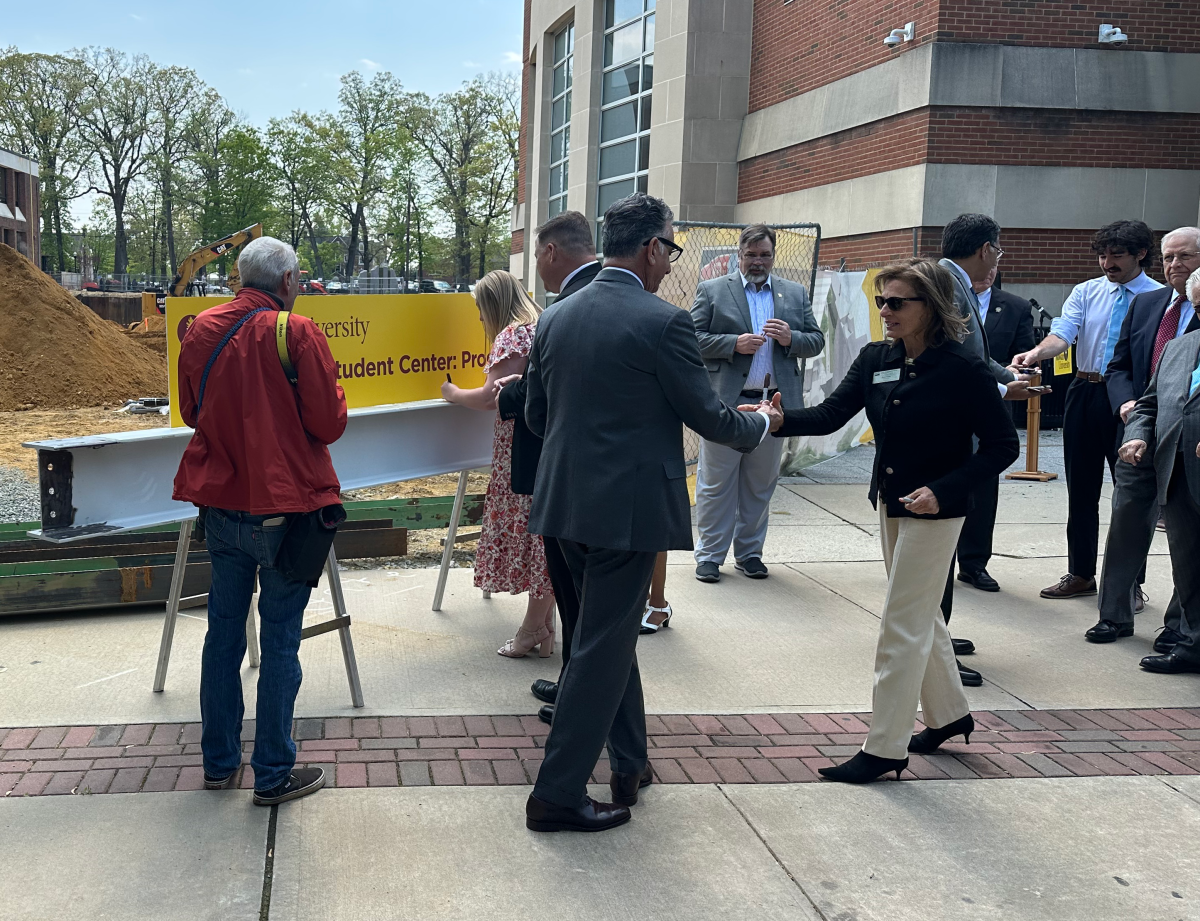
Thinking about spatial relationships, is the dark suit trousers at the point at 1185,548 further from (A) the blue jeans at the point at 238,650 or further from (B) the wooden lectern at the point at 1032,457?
(B) the wooden lectern at the point at 1032,457

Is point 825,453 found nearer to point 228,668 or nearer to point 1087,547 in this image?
point 1087,547

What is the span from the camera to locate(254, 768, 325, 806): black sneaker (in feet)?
12.1

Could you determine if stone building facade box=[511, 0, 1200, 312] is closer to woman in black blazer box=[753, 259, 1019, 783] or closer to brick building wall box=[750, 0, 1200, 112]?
brick building wall box=[750, 0, 1200, 112]

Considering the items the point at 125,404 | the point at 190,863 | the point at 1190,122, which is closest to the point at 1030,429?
the point at 1190,122

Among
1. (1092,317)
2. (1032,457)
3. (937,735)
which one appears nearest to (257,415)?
(937,735)

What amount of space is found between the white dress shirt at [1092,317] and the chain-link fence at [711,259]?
7.08ft

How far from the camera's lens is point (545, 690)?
4781 millimetres

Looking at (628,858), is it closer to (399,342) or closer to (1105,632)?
(399,342)

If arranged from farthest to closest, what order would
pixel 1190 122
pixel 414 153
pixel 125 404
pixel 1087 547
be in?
pixel 414 153
pixel 125 404
pixel 1190 122
pixel 1087 547

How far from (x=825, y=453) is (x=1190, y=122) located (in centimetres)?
766

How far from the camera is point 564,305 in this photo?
3.67 metres

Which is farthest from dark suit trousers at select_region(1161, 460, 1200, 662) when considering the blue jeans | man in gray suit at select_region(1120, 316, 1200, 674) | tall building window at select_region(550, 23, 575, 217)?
tall building window at select_region(550, 23, 575, 217)

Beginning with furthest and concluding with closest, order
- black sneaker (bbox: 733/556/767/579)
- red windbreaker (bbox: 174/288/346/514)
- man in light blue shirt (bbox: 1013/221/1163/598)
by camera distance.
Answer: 1. black sneaker (bbox: 733/556/767/579)
2. man in light blue shirt (bbox: 1013/221/1163/598)
3. red windbreaker (bbox: 174/288/346/514)

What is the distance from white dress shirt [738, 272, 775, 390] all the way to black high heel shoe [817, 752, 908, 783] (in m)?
3.21
